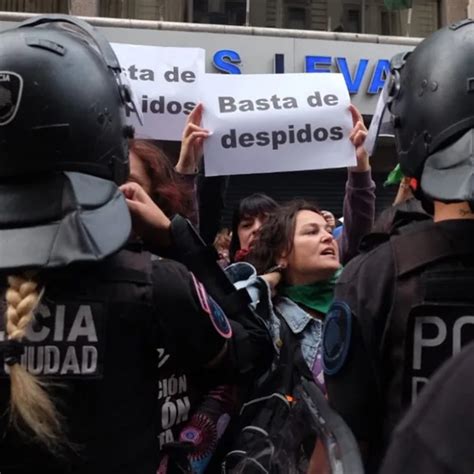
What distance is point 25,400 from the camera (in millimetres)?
1512

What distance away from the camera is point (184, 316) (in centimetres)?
171

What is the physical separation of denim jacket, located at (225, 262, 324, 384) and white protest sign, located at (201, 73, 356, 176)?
454 mm

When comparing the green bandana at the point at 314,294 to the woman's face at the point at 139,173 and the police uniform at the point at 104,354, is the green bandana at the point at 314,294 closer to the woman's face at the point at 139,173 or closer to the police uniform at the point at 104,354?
the woman's face at the point at 139,173

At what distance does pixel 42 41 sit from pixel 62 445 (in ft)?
2.86

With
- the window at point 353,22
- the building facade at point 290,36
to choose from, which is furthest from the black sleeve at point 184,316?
the window at point 353,22

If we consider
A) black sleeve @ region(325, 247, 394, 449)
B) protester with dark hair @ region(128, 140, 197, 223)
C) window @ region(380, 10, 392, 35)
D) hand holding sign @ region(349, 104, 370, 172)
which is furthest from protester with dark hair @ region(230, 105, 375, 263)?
window @ region(380, 10, 392, 35)

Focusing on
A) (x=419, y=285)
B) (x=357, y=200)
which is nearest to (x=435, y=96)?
(x=419, y=285)

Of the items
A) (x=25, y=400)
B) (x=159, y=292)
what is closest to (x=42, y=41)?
(x=159, y=292)

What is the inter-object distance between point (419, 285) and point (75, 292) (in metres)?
0.71

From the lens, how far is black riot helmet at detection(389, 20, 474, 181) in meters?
1.74

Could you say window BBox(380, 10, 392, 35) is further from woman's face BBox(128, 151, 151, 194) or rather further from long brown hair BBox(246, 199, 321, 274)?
woman's face BBox(128, 151, 151, 194)

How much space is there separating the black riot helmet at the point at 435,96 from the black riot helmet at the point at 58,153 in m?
0.66

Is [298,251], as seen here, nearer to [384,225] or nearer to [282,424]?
[384,225]

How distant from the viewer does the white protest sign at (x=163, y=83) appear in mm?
3094
